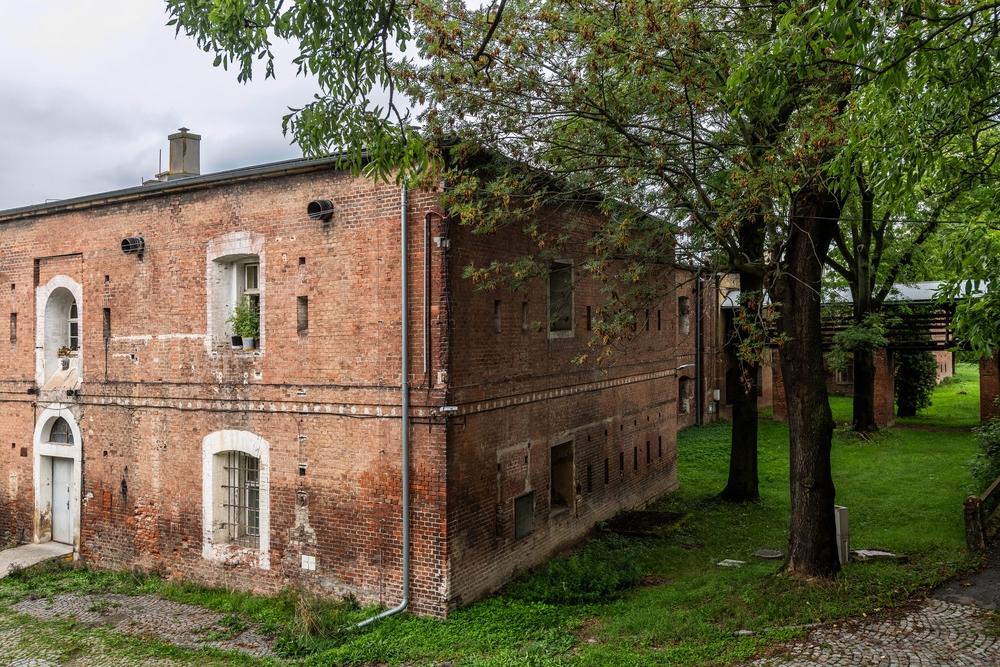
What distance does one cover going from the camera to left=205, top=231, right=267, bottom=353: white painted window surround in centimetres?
1278

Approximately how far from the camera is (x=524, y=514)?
42.5 ft

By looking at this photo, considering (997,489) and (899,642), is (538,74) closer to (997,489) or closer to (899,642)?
(899,642)

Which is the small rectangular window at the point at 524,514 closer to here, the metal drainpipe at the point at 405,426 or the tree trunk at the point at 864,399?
the metal drainpipe at the point at 405,426

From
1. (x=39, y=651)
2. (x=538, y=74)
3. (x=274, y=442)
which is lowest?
(x=39, y=651)

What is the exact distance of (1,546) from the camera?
609 inches

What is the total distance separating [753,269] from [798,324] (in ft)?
3.32

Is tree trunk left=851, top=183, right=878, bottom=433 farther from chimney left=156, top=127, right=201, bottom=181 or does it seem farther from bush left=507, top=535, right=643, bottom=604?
chimney left=156, top=127, right=201, bottom=181

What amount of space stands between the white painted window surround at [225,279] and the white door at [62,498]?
4.73m

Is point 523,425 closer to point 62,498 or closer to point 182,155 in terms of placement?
point 62,498

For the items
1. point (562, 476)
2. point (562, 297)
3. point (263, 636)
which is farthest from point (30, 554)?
point (562, 297)

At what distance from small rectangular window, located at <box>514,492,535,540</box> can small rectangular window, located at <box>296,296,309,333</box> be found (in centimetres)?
443

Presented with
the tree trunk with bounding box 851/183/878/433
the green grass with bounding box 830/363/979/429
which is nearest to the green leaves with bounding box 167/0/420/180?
the tree trunk with bounding box 851/183/878/433

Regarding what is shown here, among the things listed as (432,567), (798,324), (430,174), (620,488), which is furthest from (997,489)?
(430,174)

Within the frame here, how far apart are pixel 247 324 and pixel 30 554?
6.60 meters
